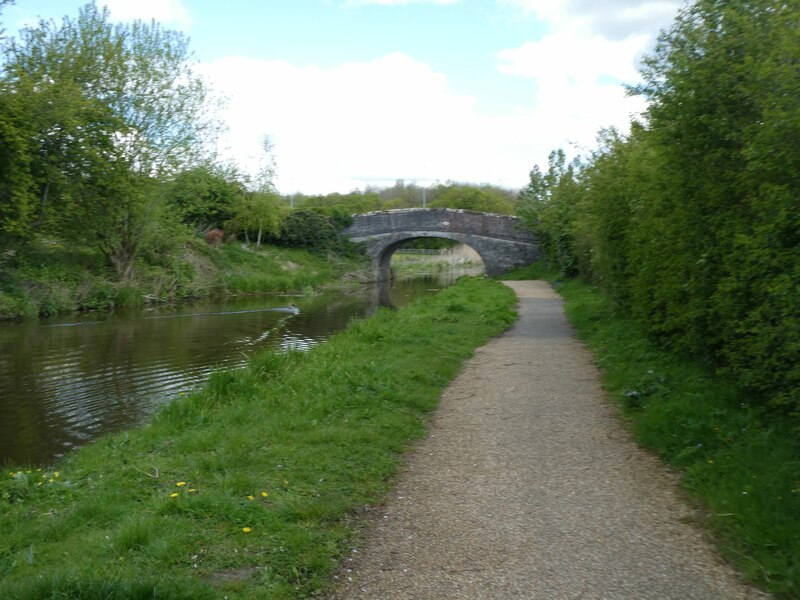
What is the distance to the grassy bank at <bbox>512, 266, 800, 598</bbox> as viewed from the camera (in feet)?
14.4

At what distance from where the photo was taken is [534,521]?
199 inches

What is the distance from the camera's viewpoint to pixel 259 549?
4504mm

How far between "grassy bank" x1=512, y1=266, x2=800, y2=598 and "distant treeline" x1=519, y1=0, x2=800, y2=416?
0.29 m

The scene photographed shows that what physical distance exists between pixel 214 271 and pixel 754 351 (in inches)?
1209

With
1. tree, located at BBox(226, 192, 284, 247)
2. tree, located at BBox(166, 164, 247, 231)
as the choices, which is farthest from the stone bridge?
tree, located at BBox(166, 164, 247, 231)

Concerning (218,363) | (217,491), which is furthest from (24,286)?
(217,491)

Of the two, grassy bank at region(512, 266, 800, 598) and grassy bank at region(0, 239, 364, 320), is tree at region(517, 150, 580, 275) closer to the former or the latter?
grassy bank at region(0, 239, 364, 320)

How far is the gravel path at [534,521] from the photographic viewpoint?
418 cm

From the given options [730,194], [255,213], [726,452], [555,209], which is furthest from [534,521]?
[255,213]

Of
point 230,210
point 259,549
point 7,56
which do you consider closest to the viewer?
point 259,549

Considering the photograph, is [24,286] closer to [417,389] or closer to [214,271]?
[214,271]

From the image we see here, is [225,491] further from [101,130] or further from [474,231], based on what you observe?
[474,231]

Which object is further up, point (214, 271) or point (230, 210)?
point (230, 210)

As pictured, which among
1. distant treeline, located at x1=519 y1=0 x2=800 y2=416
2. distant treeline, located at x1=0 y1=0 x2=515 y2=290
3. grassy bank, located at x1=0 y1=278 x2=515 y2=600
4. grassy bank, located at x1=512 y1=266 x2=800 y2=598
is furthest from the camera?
distant treeline, located at x1=0 y1=0 x2=515 y2=290
